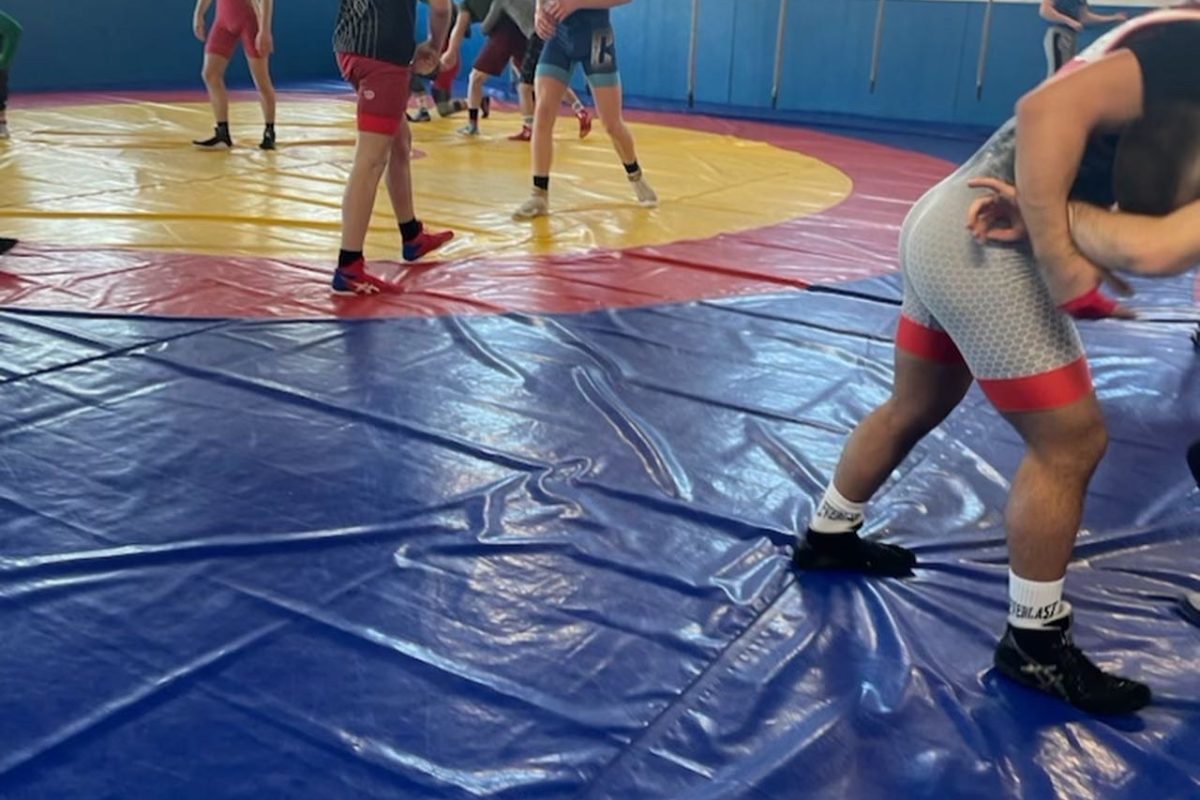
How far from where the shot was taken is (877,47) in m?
10.5

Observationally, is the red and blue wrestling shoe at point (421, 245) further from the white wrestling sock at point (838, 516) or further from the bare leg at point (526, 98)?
the bare leg at point (526, 98)

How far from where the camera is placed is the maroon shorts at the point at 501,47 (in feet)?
27.5

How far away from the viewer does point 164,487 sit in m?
2.61

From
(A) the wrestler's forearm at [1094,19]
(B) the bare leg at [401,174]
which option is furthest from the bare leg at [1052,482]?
(A) the wrestler's forearm at [1094,19]

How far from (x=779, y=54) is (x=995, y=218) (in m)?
9.66

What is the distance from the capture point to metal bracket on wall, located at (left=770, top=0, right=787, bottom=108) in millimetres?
10781

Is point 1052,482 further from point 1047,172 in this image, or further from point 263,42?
point 263,42

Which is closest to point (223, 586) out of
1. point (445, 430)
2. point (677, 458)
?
point (445, 430)

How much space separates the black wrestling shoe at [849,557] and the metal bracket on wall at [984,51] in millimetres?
8621

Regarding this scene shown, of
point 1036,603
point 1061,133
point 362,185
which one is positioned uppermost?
point 1061,133

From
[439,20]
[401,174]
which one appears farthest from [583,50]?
[401,174]

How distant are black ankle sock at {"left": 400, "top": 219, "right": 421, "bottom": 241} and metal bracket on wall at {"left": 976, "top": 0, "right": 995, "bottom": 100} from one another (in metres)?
6.99

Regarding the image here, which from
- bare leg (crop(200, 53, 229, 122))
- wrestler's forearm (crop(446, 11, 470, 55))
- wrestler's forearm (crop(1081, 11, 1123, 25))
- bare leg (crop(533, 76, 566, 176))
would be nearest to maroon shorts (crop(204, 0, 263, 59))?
bare leg (crop(200, 53, 229, 122))

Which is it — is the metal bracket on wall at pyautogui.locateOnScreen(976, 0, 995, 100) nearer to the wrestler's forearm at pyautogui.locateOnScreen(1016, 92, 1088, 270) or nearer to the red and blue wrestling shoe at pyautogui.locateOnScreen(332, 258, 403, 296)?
the red and blue wrestling shoe at pyautogui.locateOnScreen(332, 258, 403, 296)
